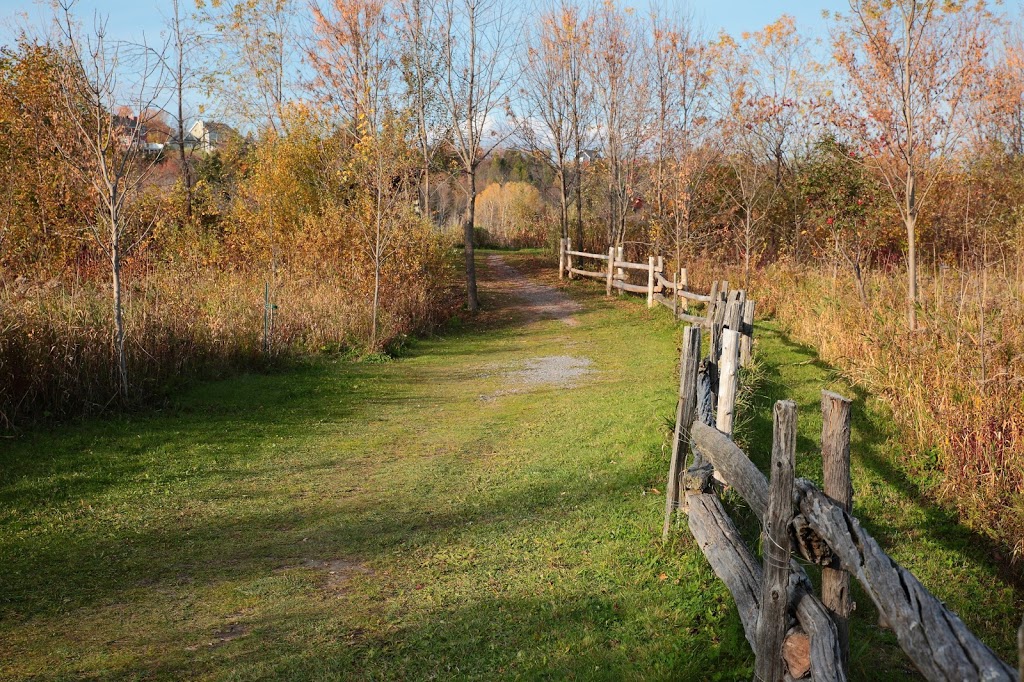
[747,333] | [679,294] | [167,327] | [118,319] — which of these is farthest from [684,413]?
[679,294]

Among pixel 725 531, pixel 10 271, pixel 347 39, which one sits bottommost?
pixel 725 531

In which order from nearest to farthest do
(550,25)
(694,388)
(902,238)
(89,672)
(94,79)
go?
(89,672), (694,388), (94,79), (902,238), (550,25)

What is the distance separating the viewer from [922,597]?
8.17 feet

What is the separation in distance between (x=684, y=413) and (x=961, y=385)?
334 cm

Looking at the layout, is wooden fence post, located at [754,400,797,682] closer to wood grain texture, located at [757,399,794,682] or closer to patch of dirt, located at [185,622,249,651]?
wood grain texture, located at [757,399,794,682]

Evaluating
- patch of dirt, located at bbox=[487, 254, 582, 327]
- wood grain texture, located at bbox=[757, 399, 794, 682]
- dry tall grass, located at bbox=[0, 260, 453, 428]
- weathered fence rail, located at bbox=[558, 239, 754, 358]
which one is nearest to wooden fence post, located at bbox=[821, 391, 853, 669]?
wood grain texture, located at bbox=[757, 399, 794, 682]

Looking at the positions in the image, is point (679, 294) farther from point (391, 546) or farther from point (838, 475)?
point (838, 475)

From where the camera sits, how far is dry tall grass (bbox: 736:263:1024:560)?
6.09 metres

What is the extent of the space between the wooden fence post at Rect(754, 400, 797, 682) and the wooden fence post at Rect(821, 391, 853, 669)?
127mm

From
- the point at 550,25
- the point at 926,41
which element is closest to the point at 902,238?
the point at 926,41

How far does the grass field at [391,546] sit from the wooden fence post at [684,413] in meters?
0.23

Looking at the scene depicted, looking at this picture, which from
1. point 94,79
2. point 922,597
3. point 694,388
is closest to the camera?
point 922,597

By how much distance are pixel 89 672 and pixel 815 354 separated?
10593 millimetres

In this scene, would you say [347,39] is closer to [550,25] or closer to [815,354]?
[550,25]
